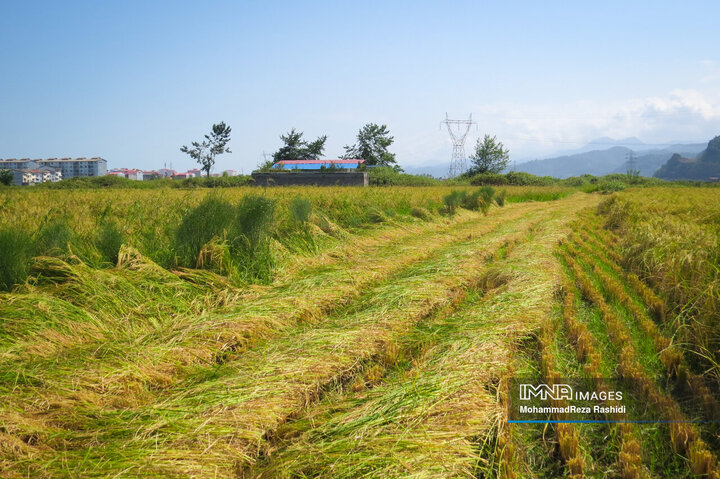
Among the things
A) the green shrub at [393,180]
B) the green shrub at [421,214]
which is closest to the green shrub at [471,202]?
the green shrub at [421,214]

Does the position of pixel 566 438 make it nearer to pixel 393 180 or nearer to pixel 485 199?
pixel 485 199

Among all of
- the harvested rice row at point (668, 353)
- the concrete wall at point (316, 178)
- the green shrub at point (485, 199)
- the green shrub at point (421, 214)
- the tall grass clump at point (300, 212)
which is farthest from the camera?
the concrete wall at point (316, 178)

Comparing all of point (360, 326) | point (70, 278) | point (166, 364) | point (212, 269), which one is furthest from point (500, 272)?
point (70, 278)

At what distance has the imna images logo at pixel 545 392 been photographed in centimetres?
284

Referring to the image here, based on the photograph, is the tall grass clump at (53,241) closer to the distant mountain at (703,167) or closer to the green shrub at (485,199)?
the green shrub at (485,199)

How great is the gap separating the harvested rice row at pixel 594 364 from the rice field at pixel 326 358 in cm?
2


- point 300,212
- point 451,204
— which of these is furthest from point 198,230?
point 451,204

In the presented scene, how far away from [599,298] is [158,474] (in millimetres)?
4901

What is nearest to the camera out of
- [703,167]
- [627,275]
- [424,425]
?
[424,425]

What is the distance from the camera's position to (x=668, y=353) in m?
3.26

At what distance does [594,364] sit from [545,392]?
23.1 inches

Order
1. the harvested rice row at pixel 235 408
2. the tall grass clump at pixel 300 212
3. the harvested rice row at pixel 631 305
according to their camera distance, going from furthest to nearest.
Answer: the tall grass clump at pixel 300 212, the harvested rice row at pixel 631 305, the harvested rice row at pixel 235 408

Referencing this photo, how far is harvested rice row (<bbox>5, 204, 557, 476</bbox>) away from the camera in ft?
7.19

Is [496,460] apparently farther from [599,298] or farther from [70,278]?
[70,278]
